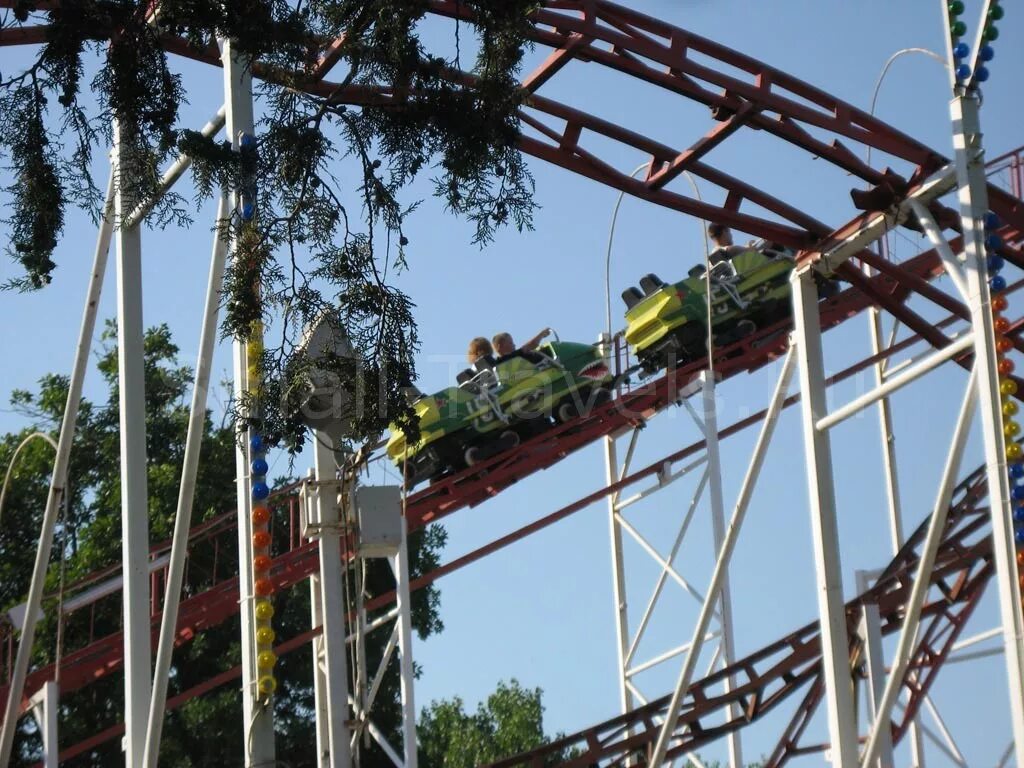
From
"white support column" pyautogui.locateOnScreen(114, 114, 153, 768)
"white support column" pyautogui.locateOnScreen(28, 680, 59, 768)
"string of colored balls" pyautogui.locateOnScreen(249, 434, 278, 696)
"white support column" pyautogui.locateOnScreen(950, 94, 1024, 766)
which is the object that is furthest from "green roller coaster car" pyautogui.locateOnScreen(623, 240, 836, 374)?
"white support column" pyautogui.locateOnScreen(950, 94, 1024, 766)

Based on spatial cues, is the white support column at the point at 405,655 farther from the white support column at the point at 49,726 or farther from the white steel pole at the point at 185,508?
the white support column at the point at 49,726

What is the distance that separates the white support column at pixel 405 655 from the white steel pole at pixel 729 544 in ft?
4.72

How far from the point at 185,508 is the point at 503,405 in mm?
6951

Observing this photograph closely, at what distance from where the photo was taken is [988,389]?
733 centimetres

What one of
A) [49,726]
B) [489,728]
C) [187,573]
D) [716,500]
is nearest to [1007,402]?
[716,500]

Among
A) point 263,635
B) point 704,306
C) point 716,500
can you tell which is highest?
point 704,306

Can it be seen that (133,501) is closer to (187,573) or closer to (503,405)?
(503,405)

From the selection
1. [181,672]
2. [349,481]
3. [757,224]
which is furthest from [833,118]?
[181,672]

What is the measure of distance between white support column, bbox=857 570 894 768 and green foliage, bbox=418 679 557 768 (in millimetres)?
19417

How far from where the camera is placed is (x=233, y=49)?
23.1 ft

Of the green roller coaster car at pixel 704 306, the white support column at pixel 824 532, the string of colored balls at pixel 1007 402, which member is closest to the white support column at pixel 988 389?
the string of colored balls at pixel 1007 402

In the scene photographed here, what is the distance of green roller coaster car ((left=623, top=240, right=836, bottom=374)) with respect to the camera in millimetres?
15781

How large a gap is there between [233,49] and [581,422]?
336 inches

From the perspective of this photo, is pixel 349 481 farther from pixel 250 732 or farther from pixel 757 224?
pixel 757 224
